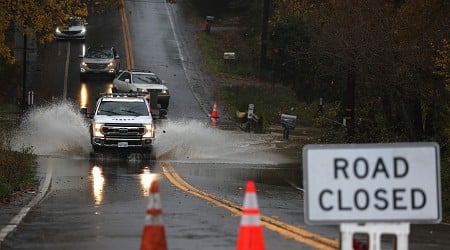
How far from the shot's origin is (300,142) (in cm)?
3662

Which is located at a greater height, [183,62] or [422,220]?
[183,62]

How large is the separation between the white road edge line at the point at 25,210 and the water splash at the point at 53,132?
7.25m

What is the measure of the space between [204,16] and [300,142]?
121 ft

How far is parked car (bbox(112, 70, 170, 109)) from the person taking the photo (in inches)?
1842

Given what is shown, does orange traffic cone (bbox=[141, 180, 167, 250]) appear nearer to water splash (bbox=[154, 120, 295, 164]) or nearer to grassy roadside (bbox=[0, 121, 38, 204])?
grassy roadside (bbox=[0, 121, 38, 204])

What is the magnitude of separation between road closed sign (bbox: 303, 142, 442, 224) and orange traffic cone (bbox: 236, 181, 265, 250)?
64 cm

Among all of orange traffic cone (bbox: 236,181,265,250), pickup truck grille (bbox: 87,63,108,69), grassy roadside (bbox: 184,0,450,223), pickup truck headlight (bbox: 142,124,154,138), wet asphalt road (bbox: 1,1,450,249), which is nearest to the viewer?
orange traffic cone (bbox: 236,181,265,250)

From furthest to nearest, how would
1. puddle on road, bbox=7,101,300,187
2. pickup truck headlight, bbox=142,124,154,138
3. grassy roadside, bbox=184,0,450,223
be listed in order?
grassy roadside, bbox=184,0,450,223 → pickup truck headlight, bbox=142,124,154,138 → puddle on road, bbox=7,101,300,187

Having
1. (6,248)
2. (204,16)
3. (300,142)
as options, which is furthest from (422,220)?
(204,16)

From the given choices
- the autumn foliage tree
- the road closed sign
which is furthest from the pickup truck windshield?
the road closed sign

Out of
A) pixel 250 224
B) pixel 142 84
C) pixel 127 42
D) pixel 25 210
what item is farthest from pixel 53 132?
pixel 127 42

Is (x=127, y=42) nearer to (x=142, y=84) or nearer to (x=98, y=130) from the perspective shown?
(x=142, y=84)

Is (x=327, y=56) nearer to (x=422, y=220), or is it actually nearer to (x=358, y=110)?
(x=358, y=110)

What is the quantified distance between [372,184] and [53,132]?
2705 centimetres
